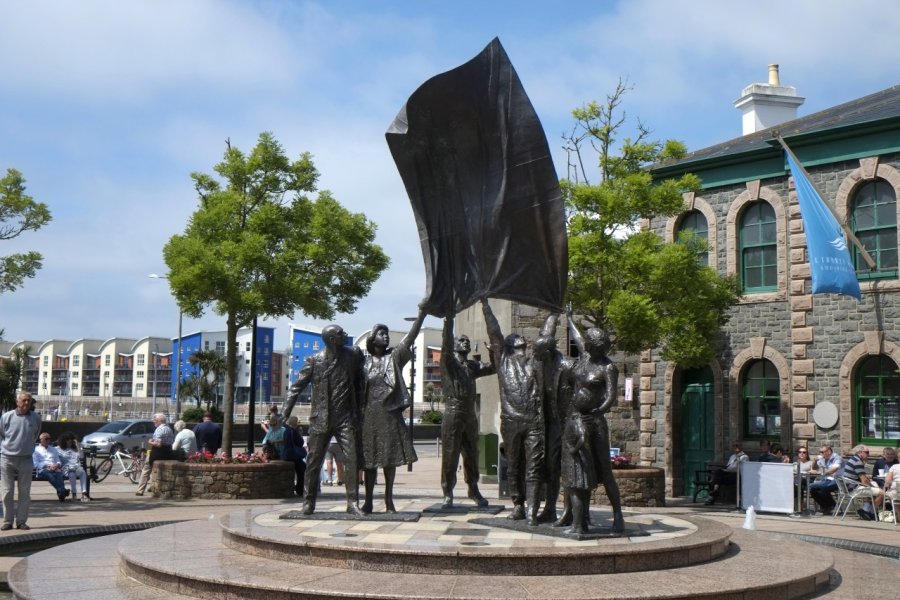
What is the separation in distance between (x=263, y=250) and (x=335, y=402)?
10291 millimetres

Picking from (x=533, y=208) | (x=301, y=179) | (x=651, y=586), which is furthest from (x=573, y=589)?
(x=301, y=179)

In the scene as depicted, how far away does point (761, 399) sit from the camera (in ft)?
72.2

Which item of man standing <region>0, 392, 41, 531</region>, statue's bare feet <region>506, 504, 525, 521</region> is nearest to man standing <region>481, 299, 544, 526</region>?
statue's bare feet <region>506, 504, 525, 521</region>

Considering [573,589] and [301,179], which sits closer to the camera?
[573,589]

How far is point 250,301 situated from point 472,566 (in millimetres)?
13002

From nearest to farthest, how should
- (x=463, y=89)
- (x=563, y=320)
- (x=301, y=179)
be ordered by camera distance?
(x=463, y=89) → (x=301, y=179) → (x=563, y=320)

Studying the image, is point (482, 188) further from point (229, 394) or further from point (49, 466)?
point (229, 394)

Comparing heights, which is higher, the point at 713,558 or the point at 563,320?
the point at 563,320

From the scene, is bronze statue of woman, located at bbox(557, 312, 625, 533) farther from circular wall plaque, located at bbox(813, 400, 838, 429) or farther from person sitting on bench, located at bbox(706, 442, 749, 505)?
circular wall plaque, located at bbox(813, 400, 838, 429)

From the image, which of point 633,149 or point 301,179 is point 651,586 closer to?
point 633,149

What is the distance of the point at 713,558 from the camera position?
900 cm

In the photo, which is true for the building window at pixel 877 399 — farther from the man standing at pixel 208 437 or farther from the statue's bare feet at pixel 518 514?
the man standing at pixel 208 437

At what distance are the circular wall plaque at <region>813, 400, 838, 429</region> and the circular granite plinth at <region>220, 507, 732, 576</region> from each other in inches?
440

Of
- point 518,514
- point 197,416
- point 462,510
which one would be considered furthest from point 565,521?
point 197,416
